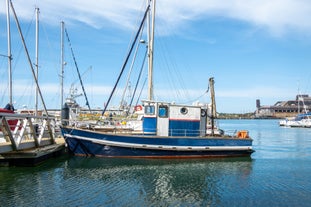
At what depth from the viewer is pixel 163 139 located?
20625 mm

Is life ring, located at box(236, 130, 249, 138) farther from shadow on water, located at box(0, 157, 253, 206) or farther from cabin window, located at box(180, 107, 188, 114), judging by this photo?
cabin window, located at box(180, 107, 188, 114)

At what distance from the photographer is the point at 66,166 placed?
18.4 metres

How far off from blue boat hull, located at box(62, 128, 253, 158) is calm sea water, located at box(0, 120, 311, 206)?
69cm

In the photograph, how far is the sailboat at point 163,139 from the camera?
66.8ft

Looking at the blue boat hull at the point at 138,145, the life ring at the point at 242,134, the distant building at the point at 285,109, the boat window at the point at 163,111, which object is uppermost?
the distant building at the point at 285,109

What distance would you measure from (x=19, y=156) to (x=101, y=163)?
15.4 ft

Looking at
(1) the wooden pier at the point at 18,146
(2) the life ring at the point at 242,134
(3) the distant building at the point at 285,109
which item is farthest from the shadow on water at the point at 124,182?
(3) the distant building at the point at 285,109

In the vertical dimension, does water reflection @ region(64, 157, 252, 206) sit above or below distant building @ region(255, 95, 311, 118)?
below

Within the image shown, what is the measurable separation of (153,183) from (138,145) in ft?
19.4

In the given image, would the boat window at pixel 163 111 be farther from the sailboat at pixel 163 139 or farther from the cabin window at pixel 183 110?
the cabin window at pixel 183 110

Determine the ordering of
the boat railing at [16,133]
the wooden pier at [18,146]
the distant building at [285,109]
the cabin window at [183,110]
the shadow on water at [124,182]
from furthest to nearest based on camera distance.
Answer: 1. the distant building at [285,109]
2. the cabin window at [183,110]
3. the wooden pier at [18,146]
4. the boat railing at [16,133]
5. the shadow on water at [124,182]

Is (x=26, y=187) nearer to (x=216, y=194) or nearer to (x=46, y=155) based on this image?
(x=46, y=155)

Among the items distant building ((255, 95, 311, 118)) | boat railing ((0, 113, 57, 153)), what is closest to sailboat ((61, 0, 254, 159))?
boat railing ((0, 113, 57, 153))

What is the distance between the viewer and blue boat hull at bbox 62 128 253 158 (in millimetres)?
20297
